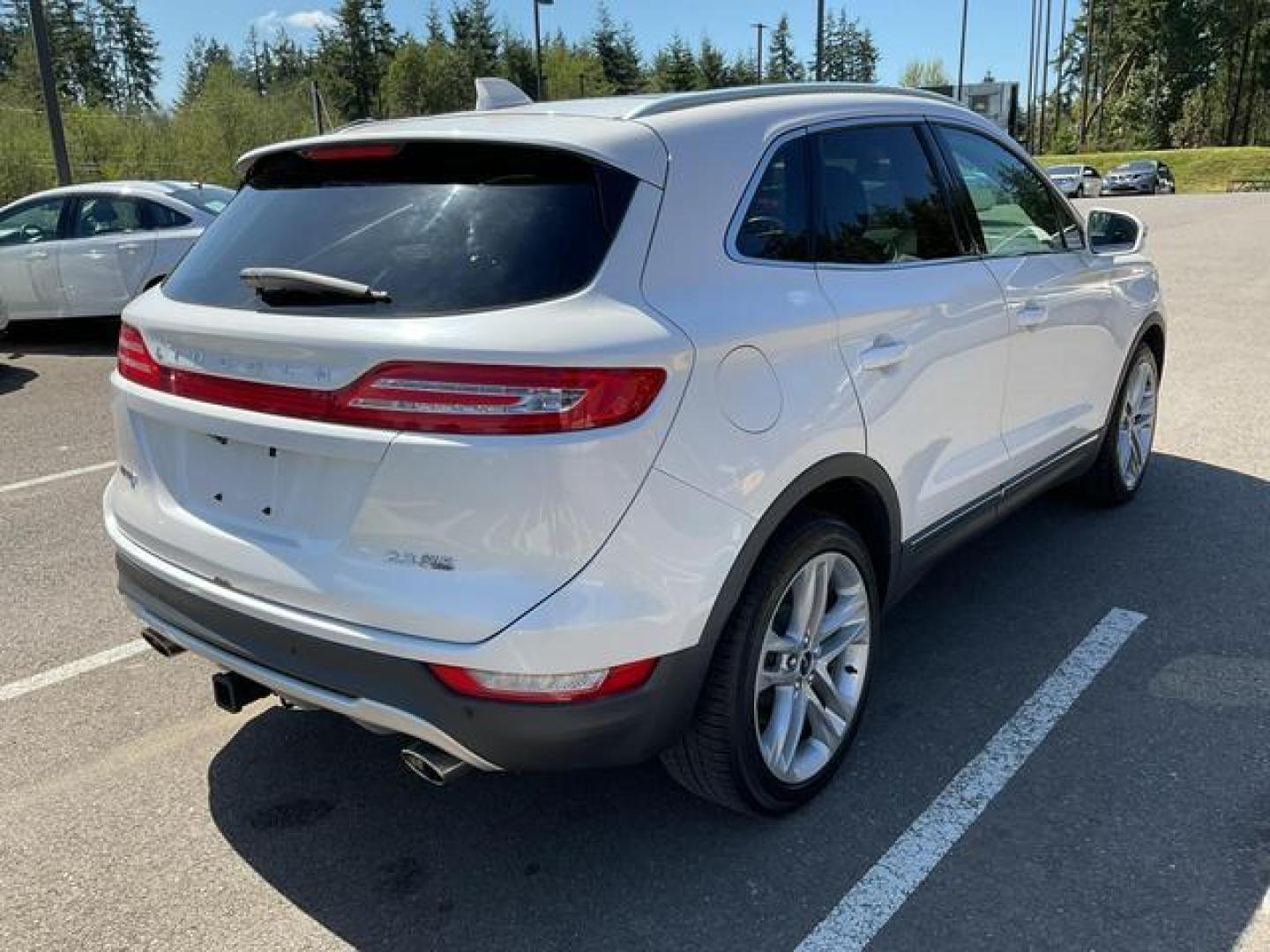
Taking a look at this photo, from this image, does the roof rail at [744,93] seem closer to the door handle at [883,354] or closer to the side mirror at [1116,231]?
the door handle at [883,354]

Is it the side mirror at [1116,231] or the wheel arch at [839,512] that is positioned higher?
the side mirror at [1116,231]

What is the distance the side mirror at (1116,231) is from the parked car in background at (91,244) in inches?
327

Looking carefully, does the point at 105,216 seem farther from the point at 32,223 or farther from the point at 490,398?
the point at 490,398

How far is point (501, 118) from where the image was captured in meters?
2.73

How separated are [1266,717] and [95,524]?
197 inches

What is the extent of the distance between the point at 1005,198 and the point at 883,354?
1.44 m

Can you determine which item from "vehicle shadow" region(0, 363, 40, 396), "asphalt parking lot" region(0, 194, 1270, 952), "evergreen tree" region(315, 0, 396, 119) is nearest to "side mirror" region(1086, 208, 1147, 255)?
"asphalt parking lot" region(0, 194, 1270, 952)

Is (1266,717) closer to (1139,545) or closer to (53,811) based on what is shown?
(1139,545)

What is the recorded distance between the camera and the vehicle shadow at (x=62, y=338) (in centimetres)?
1051

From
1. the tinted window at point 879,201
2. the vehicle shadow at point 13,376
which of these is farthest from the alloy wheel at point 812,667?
the vehicle shadow at point 13,376

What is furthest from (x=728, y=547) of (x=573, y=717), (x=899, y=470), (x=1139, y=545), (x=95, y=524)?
(x=95, y=524)

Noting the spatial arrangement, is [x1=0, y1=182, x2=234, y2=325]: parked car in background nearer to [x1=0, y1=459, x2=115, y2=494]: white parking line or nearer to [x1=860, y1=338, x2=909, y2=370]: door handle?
[x1=0, y1=459, x2=115, y2=494]: white parking line

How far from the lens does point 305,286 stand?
7.92 ft

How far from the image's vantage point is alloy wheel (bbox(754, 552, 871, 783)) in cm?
276
